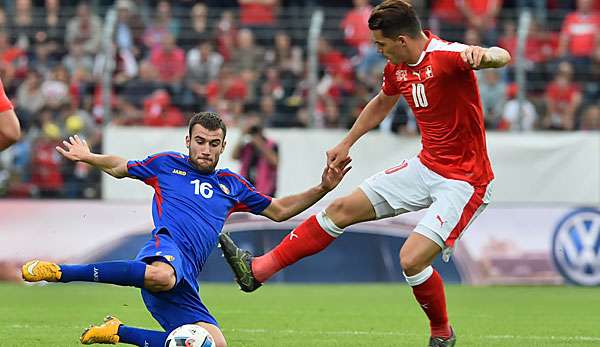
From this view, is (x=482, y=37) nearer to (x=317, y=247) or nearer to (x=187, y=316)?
(x=317, y=247)

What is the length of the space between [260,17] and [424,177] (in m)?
9.70

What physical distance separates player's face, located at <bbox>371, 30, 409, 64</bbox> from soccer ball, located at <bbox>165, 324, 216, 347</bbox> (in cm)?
236

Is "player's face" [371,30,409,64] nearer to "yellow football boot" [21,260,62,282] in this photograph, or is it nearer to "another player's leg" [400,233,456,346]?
"another player's leg" [400,233,456,346]

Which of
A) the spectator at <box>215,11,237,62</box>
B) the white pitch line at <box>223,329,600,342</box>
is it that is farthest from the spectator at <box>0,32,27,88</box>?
the white pitch line at <box>223,329,600,342</box>

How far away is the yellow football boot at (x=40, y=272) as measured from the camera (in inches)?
262

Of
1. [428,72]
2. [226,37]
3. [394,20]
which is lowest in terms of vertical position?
[226,37]

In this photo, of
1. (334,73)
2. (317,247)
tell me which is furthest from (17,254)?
(317,247)

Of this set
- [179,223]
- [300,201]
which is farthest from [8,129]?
[300,201]

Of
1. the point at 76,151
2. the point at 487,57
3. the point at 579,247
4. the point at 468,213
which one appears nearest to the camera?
the point at 487,57

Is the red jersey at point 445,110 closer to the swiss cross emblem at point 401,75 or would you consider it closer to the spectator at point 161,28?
the swiss cross emblem at point 401,75

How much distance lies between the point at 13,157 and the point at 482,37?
23.1 ft

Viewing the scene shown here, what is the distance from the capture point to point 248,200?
25.6ft

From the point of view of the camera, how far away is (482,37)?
55.5ft

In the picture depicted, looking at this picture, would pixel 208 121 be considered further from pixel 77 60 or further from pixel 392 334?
pixel 77 60
